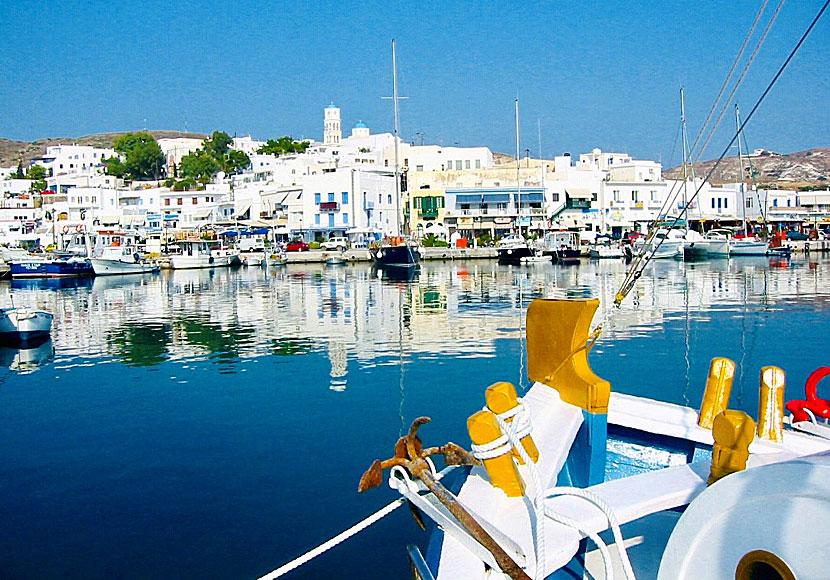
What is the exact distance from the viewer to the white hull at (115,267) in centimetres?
5737

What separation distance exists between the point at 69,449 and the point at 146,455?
4.55ft

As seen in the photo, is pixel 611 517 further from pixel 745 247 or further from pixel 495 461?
pixel 745 247

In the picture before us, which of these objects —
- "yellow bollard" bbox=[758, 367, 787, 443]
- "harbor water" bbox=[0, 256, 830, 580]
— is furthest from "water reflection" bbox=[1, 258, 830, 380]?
"yellow bollard" bbox=[758, 367, 787, 443]

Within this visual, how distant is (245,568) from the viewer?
728 centimetres

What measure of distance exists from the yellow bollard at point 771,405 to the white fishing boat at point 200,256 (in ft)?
214

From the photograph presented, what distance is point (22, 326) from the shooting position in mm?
22625

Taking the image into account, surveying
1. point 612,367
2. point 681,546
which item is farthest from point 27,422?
point 681,546

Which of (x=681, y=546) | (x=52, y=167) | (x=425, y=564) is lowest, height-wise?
(x=425, y=564)

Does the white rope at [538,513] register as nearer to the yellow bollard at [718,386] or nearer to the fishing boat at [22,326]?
the yellow bollard at [718,386]

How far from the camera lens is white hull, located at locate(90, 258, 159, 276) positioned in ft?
188

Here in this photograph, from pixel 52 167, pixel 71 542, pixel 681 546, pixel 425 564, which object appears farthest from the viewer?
pixel 52 167

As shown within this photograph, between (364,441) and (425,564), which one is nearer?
(425,564)

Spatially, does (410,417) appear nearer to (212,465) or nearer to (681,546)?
(212,465)

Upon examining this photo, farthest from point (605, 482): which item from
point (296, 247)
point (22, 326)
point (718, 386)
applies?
point (296, 247)
